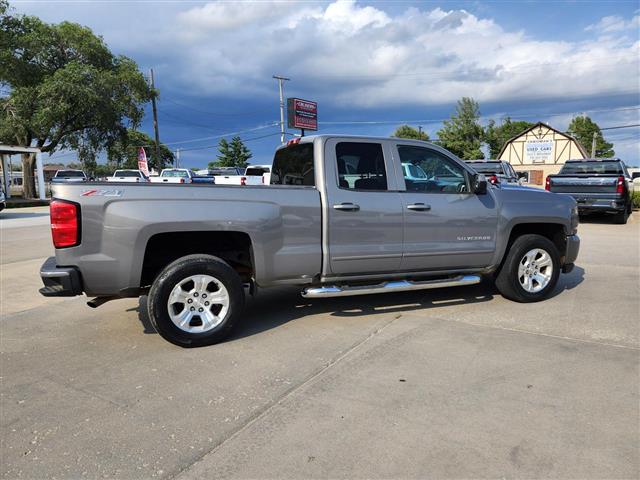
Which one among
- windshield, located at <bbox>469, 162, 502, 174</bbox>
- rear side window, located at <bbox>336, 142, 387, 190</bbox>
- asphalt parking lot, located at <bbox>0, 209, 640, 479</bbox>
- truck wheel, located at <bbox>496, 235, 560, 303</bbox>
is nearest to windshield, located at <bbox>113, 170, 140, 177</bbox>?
windshield, located at <bbox>469, 162, 502, 174</bbox>

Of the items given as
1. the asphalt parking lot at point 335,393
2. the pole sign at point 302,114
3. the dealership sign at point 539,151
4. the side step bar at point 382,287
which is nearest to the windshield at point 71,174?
the pole sign at point 302,114

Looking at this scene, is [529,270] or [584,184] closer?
[529,270]

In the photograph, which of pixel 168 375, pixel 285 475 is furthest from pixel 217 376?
pixel 285 475

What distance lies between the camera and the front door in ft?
16.5

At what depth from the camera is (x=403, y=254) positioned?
502 cm

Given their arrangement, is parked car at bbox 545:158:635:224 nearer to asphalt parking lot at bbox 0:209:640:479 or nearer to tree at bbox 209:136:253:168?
asphalt parking lot at bbox 0:209:640:479

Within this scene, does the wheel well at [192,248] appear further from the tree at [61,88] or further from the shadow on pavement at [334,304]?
the tree at [61,88]

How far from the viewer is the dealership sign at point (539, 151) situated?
56.3 m

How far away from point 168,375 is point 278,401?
1.00 m

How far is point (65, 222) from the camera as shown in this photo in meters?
3.94

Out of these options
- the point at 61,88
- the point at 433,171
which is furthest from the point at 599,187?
the point at 61,88

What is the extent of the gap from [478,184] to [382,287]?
154 centimetres

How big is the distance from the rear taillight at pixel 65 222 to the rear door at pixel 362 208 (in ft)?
7.20

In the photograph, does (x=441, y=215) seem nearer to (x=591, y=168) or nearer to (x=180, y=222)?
(x=180, y=222)
